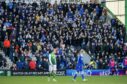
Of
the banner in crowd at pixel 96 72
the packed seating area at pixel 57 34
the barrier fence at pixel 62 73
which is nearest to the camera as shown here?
the barrier fence at pixel 62 73

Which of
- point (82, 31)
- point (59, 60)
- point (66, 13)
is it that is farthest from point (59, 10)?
point (59, 60)

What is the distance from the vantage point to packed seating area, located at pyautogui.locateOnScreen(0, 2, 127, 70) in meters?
35.4

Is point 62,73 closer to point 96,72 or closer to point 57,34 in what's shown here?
point 96,72

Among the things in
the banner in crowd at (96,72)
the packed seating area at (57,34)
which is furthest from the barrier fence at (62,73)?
the packed seating area at (57,34)

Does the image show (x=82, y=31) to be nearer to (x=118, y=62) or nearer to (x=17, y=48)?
(x=118, y=62)

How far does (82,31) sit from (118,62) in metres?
4.36

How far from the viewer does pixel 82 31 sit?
1566 inches

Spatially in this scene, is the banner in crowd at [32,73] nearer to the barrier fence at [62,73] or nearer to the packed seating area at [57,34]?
the barrier fence at [62,73]

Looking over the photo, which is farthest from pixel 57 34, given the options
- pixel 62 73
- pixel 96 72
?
pixel 96 72

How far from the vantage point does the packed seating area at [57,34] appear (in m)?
35.4

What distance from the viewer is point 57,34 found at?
38.5 m

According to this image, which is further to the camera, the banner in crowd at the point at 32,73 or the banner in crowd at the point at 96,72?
the banner in crowd at the point at 96,72

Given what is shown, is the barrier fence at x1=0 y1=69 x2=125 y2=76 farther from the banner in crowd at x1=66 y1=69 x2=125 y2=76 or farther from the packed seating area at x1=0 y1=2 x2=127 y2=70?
the packed seating area at x1=0 y1=2 x2=127 y2=70

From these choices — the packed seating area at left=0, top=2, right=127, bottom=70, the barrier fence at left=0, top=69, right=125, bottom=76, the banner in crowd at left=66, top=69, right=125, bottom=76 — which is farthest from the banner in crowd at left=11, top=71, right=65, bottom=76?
the banner in crowd at left=66, top=69, right=125, bottom=76
